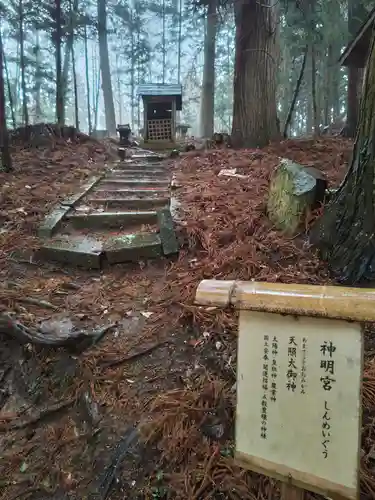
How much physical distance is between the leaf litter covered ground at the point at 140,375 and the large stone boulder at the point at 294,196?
0.50 ft

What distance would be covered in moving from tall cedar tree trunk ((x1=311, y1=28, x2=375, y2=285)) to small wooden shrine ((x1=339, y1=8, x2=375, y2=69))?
6.02 metres

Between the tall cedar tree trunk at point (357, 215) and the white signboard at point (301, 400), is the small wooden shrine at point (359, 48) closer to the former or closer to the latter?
the tall cedar tree trunk at point (357, 215)

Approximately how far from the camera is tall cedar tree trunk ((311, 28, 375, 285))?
284cm

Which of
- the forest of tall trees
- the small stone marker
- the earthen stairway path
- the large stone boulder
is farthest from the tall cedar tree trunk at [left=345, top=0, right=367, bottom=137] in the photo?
the small stone marker

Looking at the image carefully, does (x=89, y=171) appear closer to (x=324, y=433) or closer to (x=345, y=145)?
(x=345, y=145)

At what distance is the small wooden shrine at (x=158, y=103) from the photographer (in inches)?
558

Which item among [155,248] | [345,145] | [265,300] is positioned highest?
[345,145]

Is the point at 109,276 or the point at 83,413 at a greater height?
the point at 109,276

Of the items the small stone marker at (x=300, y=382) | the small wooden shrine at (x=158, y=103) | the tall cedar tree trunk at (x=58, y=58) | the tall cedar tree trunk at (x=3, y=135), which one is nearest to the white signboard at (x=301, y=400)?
the small stone marker at (x=300, y=382)

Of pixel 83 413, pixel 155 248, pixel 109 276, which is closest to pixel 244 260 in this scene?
pixel 155 248

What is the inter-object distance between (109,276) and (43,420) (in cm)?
175

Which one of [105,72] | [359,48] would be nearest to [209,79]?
[105,72]

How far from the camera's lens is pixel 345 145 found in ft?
25.3

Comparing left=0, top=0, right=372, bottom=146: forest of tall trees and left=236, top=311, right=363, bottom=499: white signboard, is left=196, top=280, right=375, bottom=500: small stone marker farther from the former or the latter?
left=0, top=0, right=372, bottom=146: forest of tall trees
